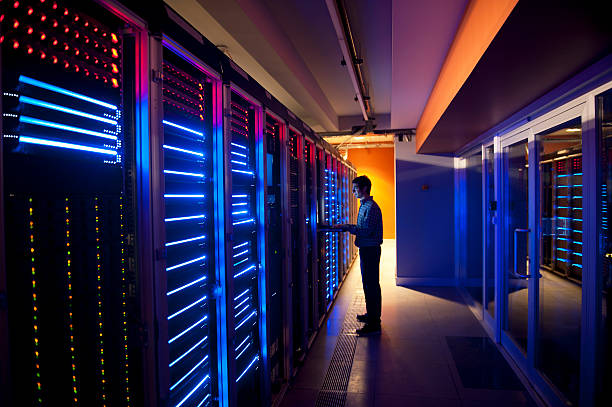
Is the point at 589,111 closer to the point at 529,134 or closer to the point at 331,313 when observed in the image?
the point at 529,134

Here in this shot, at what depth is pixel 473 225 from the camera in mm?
5707

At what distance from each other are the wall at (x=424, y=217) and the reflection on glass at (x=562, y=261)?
54.4 inches

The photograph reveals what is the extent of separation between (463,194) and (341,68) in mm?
2867

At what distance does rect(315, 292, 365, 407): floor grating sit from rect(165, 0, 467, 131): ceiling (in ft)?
8.93

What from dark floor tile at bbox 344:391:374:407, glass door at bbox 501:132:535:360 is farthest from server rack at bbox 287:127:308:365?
glass door at bbox 501:132:535:360

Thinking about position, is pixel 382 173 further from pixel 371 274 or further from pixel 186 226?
pixel 186 226

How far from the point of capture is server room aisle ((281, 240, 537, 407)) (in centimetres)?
268

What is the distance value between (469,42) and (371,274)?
2490mm

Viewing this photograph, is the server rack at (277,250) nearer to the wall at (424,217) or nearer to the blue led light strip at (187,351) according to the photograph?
the blue led light strip at (187,351)

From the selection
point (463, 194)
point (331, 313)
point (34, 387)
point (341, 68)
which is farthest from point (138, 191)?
point (463, 194)

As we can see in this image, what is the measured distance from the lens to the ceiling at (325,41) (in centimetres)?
247

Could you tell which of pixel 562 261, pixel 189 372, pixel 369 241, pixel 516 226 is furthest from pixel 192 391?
pixel 562 261

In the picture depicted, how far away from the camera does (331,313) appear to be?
15.5 ft

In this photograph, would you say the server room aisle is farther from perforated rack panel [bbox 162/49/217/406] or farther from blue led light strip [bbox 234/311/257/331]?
perforated rack panel [bbox 162/49/217/406]
